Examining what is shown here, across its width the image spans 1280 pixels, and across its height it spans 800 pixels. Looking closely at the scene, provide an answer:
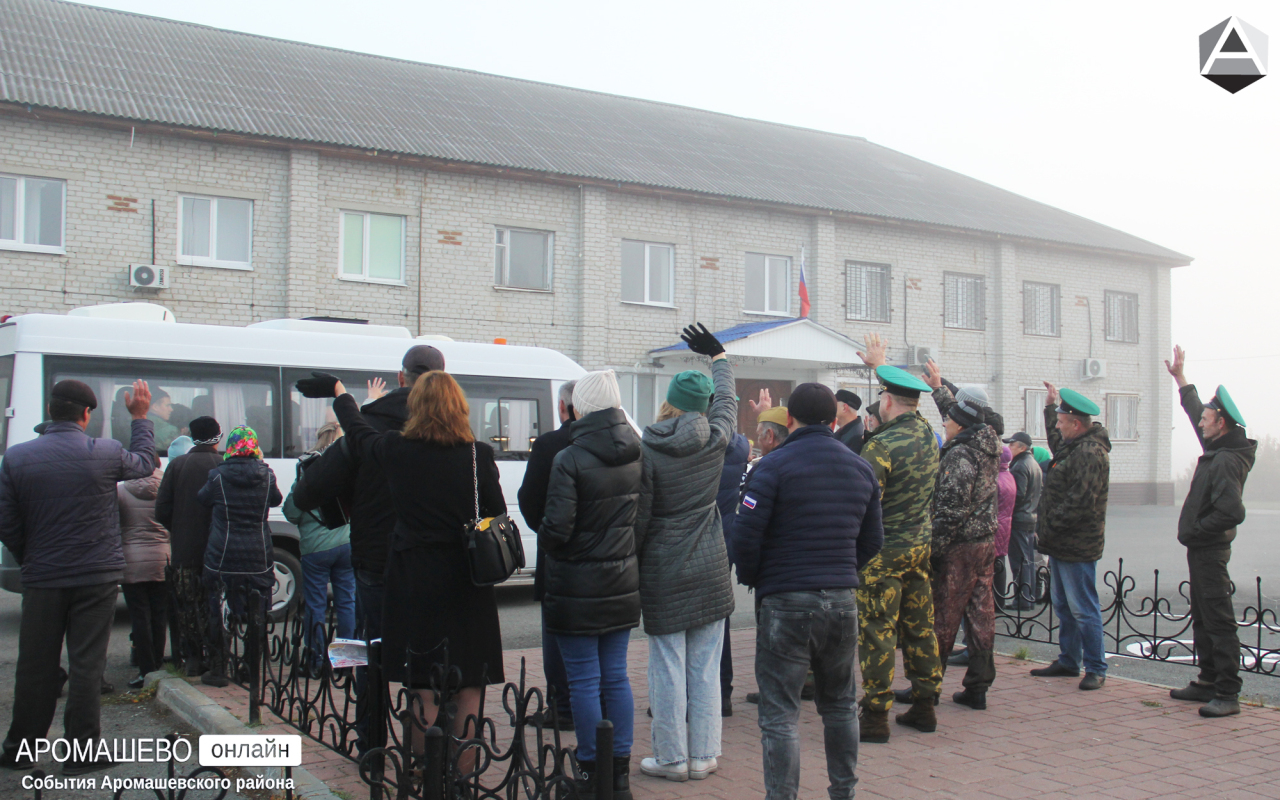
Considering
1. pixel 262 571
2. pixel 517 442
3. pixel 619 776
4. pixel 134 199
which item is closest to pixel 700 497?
pixel 619 776

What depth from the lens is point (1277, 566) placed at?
48.7 feet

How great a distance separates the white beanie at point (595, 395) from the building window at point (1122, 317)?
2647 centimetres

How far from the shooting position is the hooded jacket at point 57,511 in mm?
4840

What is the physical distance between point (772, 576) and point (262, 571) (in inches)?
152

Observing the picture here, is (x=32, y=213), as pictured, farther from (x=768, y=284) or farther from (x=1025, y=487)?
(x=1025, y=487)

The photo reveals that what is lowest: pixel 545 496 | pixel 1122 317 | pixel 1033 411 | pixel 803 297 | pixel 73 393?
pixel 545 496

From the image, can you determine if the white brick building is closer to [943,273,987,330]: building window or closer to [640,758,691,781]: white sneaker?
[943,273,987,330]: building window

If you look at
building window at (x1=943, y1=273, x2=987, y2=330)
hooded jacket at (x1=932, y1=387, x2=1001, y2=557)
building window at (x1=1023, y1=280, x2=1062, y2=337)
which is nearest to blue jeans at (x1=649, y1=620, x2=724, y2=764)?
hooded jacket at (x1=932, y1=387, x2=1001, y2=557)

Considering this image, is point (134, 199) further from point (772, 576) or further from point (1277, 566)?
point (1277, 566)

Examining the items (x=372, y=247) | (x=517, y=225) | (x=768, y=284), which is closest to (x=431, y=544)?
(x=372, y=247)

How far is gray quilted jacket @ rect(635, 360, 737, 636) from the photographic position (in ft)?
15.2

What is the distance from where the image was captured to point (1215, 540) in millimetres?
6102

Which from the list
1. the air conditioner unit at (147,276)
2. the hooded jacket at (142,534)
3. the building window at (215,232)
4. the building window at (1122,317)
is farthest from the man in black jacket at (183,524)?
the building window at (1122,317)

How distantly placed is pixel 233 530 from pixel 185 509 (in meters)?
0.47
